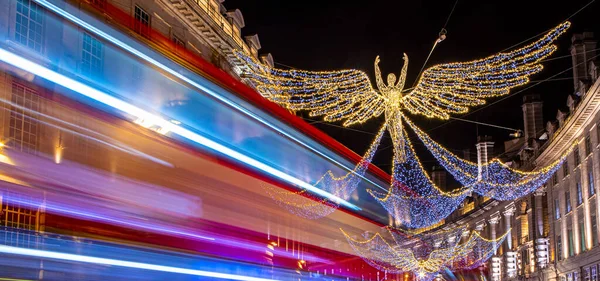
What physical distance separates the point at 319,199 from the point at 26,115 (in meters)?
5.44

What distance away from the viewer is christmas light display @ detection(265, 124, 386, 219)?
10.2 meters

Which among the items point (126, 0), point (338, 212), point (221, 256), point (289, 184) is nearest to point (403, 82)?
point (126, 0)

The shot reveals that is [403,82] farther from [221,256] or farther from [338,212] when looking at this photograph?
[221,256]

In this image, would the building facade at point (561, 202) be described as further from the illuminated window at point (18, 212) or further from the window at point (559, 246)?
the illuminated window at point (18, 212)

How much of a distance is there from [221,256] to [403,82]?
16.5 meters

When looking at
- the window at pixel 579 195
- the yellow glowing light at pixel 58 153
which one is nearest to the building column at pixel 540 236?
the window at pixel 579 195

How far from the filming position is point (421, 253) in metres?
51.3

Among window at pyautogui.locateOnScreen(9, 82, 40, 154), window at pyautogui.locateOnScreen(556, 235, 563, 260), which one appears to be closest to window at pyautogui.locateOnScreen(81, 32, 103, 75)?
window at pyautogui.locateOnScreen(9, 82, 40, 154)

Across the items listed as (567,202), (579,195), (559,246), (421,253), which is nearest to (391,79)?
(579,195)

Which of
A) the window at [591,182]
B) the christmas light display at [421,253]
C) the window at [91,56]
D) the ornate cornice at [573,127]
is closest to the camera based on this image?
the window at [91,56]

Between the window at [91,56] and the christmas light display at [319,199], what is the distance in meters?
3.05

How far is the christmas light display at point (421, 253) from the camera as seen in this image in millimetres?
Result: 14408

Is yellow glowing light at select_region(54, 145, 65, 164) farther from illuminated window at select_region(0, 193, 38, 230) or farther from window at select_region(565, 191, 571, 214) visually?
window at select_region(565, 191, 571, 214)

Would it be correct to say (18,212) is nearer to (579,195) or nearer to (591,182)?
(591,182)
